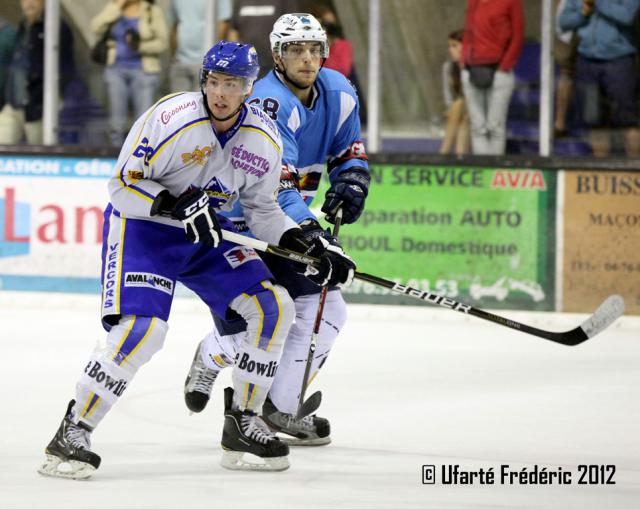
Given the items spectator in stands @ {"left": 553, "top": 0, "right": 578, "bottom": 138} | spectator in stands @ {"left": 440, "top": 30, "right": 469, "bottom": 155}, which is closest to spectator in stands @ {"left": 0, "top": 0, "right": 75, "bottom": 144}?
spectator in stands @ {"left": 440, "top": 30, "right": 469, "bottom": 155}

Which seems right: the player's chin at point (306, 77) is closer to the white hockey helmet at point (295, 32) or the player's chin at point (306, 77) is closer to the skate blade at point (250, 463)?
the white hockey helmet at point (295, 32)

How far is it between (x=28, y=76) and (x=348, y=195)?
4958 mm

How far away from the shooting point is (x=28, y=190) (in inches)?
343

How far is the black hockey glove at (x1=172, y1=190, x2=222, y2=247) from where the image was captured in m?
3.94

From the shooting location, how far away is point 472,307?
15.3 ft

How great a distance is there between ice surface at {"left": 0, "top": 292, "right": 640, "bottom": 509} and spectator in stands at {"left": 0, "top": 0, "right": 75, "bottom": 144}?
149 cm

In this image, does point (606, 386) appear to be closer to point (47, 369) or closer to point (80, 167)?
point (47, 369)

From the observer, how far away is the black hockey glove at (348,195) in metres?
4.74

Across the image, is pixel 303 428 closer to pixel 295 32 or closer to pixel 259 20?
pixel 295 32

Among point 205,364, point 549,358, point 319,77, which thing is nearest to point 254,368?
point 205,364

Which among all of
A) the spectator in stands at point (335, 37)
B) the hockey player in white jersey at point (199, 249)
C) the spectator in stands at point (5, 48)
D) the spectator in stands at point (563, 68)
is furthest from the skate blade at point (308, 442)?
the spectator in stands at point (5, 48)

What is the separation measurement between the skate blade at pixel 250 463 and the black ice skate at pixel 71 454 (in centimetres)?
45

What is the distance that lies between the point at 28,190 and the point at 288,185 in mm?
4552

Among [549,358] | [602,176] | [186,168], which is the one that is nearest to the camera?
[186,168]
